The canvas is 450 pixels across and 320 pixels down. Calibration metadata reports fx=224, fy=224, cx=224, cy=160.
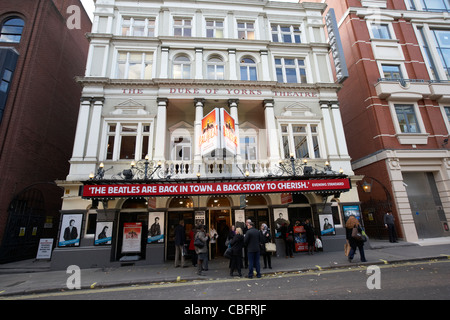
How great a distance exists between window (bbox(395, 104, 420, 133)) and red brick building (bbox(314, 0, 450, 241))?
69mm

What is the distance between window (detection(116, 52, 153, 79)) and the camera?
47.2 ft

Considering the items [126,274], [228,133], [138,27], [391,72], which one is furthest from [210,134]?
[391,72]

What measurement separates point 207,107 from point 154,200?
7019mm

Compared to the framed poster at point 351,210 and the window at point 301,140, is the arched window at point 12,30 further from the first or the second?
the framed poster at point 351,210

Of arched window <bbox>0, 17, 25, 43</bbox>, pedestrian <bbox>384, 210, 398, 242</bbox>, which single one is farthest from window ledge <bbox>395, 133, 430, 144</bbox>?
arched window <bbox>0, 17, 25, 43</bbox>

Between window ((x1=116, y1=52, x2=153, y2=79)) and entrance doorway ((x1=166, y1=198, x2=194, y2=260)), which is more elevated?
window ((x1=116, y1=52, x2=153, y2=79))

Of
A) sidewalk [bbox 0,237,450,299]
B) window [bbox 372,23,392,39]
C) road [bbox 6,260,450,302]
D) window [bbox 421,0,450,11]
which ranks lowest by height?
road [bbox 6,260,450,302]

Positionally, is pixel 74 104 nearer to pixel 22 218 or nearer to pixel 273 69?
pixel 22 218

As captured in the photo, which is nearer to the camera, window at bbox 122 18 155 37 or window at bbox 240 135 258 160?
window at bbox 240 135 258 160

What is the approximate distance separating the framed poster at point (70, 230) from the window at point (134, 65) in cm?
873

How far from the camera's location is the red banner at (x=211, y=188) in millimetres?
9570

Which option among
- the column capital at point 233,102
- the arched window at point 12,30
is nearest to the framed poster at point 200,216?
the column capital at point 233,102

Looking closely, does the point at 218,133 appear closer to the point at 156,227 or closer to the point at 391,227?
the point at 156,227

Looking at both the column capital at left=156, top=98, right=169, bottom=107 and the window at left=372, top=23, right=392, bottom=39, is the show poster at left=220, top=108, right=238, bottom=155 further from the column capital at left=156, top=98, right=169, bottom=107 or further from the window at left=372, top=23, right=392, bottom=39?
the window at left=372, top=23, right=392, bottom=39
